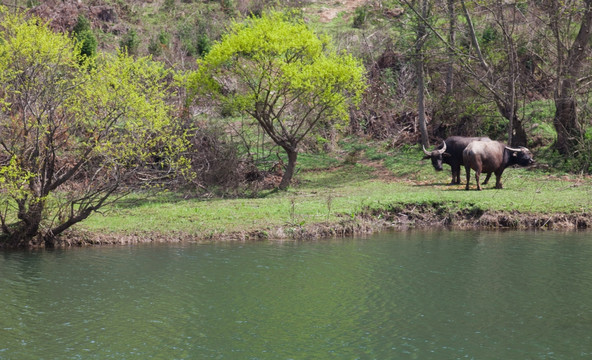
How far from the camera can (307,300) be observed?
14438 mm

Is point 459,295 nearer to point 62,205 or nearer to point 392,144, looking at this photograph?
point 62,205

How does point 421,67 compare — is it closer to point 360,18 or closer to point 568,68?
point 568,68

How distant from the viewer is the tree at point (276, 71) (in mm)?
25719

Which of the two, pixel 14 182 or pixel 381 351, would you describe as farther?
pixel 14 182

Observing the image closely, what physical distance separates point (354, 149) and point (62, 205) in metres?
18.8

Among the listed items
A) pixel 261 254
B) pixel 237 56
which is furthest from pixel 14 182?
pixel 237 56

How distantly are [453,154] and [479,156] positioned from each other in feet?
6.10

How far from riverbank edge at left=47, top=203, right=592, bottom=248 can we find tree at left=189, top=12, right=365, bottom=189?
Answer: 6245mm

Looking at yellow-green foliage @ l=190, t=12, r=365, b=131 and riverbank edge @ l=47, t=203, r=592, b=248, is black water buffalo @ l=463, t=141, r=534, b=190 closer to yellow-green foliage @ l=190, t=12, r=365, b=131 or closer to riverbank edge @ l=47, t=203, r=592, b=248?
riverbank edge @ l=47, t=203, r=592, b=248

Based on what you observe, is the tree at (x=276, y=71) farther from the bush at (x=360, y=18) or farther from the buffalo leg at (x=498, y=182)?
the bush at (x=360, y=18)

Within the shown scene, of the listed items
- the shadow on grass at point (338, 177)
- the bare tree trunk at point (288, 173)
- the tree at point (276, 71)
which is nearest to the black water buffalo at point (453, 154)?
the shadow on grass at point (338, 177)

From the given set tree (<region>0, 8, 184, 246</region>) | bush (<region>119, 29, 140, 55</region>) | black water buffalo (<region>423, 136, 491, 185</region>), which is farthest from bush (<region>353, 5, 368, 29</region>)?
tree (<region>0, 8, 184, 246</region>)

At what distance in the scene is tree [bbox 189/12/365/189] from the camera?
84.4ft

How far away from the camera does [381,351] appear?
11.4 meters
